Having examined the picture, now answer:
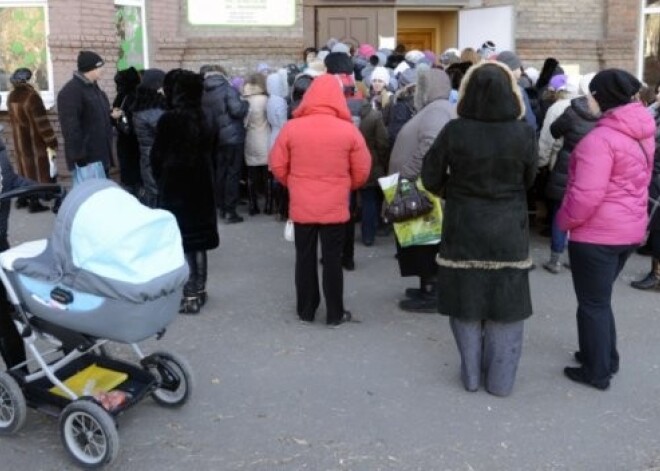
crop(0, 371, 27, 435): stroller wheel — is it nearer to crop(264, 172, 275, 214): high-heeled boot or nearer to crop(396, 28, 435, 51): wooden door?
crop(264, 172, 275, 214): high-heeled boot

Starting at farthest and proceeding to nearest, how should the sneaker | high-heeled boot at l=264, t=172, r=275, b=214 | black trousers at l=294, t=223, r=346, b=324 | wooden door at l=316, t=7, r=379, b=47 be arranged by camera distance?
wooden door at l=316, t=7, r=379, b=47 < high-heeled boot at l=264, t=172, r=275, b=214 < the sneaker < black trousers at l=294, t=223, r=346, b=324

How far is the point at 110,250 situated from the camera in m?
3.79

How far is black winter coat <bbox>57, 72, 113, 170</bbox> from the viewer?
7.67 metres

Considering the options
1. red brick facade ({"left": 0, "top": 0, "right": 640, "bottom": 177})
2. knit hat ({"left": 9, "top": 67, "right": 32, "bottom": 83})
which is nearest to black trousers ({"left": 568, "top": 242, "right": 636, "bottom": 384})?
knit hat ({"left": 9, "top": 67, "right": 32, "bottom": 83})

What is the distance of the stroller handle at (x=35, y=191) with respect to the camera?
163 inches

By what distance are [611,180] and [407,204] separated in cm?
164

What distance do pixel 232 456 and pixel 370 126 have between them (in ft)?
14.0

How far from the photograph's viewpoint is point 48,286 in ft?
12.9

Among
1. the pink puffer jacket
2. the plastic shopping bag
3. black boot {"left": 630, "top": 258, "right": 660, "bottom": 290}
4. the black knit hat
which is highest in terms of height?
the black knit hat

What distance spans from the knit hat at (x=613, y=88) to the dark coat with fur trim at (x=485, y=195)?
0.49 meters

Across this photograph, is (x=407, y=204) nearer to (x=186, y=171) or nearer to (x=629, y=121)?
(x=186, y=171)

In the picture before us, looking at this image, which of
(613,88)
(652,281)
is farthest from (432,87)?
(652,281)

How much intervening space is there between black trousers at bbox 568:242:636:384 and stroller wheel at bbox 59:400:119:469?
8.81 feet

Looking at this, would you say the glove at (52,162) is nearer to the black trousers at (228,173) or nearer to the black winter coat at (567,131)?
the black trousers at (228,173)
